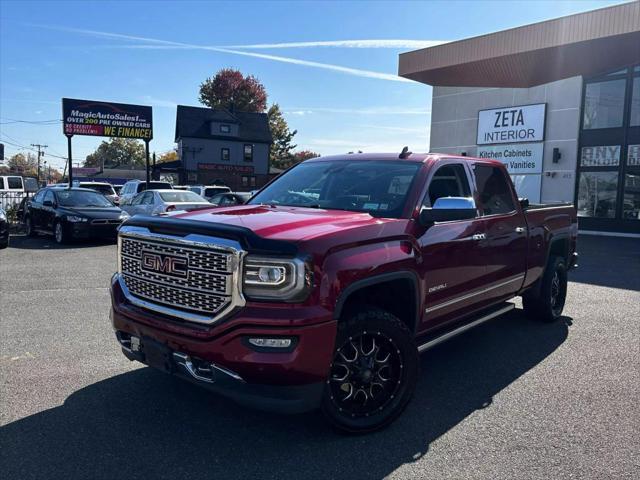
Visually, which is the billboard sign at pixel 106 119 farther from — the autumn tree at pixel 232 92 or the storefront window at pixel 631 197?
the autumn tree at pixel 232 92

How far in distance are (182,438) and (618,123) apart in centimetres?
2135

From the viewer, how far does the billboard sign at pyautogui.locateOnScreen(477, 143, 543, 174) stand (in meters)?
21.8

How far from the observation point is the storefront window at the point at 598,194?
20047 mm

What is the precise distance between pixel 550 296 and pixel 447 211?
327 centimetres

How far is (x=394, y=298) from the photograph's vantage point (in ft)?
12.7

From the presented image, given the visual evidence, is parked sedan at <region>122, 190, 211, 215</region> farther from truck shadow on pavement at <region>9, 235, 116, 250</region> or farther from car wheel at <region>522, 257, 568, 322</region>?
car wheel at <region>522, 257, 568, 322</region>

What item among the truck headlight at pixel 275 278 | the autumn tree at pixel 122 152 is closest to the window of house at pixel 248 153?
the truck headlight at pixel 275 278

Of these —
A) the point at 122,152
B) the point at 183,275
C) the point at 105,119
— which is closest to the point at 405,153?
the point at 183,275

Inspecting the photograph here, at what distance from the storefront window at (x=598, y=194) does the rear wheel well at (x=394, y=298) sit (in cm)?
1934

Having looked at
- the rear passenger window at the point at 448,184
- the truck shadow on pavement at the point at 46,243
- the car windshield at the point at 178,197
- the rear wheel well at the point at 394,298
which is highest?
the rear passenger window at the point at 448,184

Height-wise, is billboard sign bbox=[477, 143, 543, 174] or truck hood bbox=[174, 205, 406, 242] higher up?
billboard sign bbox=[477, 143, 543, 174]

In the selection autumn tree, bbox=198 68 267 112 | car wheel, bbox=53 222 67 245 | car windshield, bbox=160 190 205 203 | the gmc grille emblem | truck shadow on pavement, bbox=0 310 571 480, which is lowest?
truck shadow on pavement, bbox=0 310 571 480

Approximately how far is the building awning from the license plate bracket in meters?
18.6

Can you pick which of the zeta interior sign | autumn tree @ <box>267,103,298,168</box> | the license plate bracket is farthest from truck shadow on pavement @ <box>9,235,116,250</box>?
autumn tree @ <box>267,103,298,168</box>
